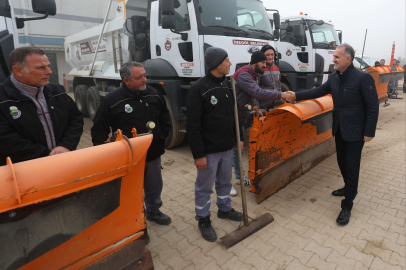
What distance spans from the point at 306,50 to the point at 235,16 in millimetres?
3606

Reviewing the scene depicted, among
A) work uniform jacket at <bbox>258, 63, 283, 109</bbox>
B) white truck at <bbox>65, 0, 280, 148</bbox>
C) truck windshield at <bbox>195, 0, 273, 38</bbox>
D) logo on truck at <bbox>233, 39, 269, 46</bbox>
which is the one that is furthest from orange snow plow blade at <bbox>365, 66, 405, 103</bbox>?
work uniform jacket at <bbox>258, 63, 283, 109</bbox>

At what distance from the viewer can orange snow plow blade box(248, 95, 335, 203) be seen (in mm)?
3074

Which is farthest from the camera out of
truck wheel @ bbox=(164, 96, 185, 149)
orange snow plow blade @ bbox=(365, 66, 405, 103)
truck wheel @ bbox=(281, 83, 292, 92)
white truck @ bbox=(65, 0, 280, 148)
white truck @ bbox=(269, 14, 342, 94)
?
white truck @ bbox=(269, 14, 342, 94)

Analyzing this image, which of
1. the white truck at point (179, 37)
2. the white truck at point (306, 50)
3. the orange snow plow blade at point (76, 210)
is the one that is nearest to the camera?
the orange snow plow blade at point (76, 210)

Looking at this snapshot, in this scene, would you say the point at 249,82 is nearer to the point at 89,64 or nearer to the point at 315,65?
the point at 315,65

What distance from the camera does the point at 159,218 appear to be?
9.42 feet

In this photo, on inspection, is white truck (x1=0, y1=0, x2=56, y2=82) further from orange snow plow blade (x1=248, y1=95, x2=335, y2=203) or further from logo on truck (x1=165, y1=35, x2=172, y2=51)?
orange snow plow blade (x1=248, y1=95, x2=335, y2=203)

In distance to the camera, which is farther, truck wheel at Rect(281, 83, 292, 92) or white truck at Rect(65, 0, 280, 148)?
truck wheel at Rect(281, 83, 292, 92)

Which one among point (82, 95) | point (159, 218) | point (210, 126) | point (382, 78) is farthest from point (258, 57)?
point (82, 95)

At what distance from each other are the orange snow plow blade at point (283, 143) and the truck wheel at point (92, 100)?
508 centimetres

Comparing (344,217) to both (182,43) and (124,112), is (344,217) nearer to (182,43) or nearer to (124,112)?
(124,112)

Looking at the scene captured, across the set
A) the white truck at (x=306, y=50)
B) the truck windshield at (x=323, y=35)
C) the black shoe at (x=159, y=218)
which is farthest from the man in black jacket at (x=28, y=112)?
the truck windshield at (x=323, y=35)

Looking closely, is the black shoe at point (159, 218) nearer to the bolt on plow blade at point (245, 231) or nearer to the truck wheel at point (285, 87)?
the bolt on plow blade at point (245, 231)

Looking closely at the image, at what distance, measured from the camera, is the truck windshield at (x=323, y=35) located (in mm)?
7368
